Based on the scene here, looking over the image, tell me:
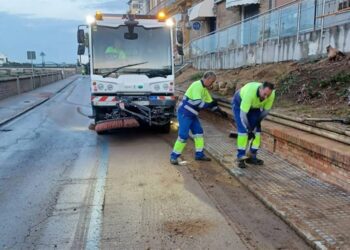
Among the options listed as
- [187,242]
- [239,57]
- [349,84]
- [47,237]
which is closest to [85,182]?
[47,237]

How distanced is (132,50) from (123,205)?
18.1ft

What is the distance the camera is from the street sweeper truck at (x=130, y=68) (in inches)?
389

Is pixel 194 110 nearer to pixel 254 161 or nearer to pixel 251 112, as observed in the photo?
pixel 251 112

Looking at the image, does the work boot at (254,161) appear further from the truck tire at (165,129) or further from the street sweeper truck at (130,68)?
the truck tire at (165,129)

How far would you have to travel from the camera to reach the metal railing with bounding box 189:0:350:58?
11605 mm

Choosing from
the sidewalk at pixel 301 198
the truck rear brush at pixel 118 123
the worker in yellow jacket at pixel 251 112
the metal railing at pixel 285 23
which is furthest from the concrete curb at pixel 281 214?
the metal railing at pixel 285 23

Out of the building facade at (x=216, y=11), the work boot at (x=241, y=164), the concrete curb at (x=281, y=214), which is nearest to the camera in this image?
the concrete curb at (x=281, y=214)

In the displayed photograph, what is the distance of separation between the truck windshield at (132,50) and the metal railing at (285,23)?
4707mm

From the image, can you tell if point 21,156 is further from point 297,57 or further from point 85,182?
point 297,57

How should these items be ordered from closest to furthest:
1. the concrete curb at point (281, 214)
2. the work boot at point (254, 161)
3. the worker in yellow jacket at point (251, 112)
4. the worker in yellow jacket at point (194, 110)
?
the concrete curb at point (281, 214) < the worker in yellow jacket at point (251, 112) < the work boot at point (254, 161) < the worker in yellow jacket at point (194, 110)

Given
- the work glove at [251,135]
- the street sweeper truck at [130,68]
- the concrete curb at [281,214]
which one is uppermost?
the street sweeper truck at [130,68]

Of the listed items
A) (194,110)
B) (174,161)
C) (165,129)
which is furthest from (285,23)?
(174,161)

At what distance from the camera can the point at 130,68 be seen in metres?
10.0

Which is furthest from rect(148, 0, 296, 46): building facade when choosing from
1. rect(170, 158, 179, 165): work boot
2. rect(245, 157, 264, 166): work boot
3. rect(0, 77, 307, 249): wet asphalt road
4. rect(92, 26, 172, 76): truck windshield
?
rect(245, 157, 264, 166): work boot
